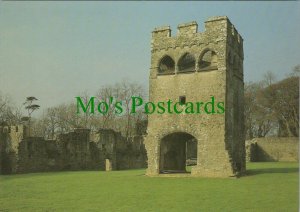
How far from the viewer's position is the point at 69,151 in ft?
92.5

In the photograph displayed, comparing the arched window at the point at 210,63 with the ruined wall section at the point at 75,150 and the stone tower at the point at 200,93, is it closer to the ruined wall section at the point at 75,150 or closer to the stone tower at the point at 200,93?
the stone tower at the point at 200,93

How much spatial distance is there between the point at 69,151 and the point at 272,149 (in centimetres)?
2083

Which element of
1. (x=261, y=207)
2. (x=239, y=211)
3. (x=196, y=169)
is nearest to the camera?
(x=239, y=211)

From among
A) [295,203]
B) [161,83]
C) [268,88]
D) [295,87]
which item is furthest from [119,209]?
[268,88]

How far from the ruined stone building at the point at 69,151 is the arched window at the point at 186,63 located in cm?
1110

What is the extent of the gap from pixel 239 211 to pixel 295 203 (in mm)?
1949

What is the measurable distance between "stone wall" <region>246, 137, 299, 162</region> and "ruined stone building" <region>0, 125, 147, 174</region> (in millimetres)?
11842

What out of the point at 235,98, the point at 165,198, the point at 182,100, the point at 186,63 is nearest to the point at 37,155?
the point at 182,100

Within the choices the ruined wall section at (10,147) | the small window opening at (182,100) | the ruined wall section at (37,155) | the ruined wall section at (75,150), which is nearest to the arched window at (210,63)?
the small window opening at (182,100)

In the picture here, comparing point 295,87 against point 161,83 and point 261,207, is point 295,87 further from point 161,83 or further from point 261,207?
point 261,207

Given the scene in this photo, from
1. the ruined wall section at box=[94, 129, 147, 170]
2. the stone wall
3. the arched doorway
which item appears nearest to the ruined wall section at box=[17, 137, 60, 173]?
the ruined wall section at box=[94, 129, 147, 170]

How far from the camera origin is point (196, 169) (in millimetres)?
18469

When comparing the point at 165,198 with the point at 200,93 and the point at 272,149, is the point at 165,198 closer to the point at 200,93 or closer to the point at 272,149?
the point at 200,93

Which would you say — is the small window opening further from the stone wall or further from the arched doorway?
the stone wall
